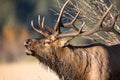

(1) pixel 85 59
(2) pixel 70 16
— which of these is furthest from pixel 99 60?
(2) pixel 70 16

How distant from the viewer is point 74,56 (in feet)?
33.2

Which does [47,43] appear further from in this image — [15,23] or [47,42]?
[15,23]

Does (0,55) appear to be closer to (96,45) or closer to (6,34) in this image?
(6,34)

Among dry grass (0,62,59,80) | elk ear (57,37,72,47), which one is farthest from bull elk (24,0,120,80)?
dry grass (0,62,59,80)

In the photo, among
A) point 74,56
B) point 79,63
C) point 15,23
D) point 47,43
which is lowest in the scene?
point 15,23

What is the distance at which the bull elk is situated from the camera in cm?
988

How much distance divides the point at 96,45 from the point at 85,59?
1.10 ft

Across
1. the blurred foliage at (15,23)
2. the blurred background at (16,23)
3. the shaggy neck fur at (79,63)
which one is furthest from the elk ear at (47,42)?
the blurred foliage at (15,23)

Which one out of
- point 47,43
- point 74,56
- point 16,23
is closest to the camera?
point 47,43

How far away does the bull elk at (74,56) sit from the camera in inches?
389

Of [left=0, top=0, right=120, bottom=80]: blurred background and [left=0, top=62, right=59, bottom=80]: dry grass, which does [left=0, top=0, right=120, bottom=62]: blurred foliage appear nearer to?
[left=0, top=0, right=120, bottom=80]: blurred background

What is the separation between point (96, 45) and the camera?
10.3 meters

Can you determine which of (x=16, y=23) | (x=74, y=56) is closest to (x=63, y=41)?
(x=74, y=56)

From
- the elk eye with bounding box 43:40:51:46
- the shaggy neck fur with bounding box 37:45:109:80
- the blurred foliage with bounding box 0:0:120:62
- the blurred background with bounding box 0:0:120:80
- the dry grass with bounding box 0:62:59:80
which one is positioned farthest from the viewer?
the blurred foliage with bounding box 0:0:120:62
